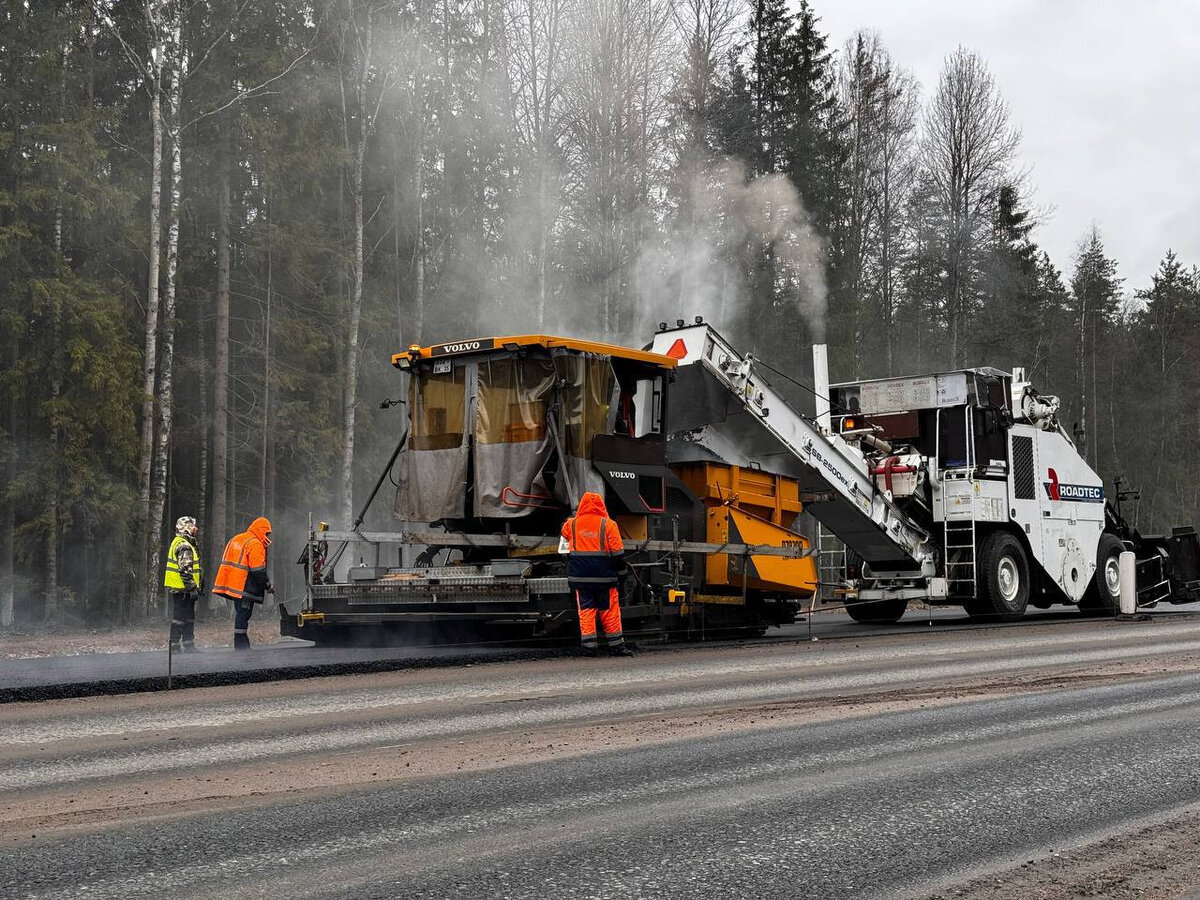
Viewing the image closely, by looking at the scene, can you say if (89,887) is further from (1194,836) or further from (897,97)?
(897,97)

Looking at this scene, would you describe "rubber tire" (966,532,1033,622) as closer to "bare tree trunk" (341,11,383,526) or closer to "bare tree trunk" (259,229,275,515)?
"bare tree trunk" (341,11,383,526)

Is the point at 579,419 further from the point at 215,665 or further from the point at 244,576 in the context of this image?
the point at 244,576

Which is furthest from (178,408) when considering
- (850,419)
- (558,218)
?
(850,419)

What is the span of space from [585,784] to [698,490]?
7.90 meters

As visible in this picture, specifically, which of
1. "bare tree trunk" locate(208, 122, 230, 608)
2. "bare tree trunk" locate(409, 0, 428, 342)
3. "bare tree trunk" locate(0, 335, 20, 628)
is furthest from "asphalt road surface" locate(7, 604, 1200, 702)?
"bare tree trunk" locate(409, 0, 428, 342)

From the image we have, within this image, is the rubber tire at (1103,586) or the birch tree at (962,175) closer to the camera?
the rubber tire at (1103,586)

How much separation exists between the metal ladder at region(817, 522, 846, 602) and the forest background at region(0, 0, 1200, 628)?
4257 mm

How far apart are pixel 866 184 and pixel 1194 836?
3649 cm

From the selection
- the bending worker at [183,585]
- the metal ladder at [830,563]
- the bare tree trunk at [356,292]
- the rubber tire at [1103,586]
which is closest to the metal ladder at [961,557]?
the metal ladder at [830,563]

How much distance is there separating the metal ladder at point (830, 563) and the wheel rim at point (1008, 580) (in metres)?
2.03

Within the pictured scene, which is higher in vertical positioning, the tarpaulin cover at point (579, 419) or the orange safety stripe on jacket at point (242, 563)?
the tarpaulin cover at point (579, 419)

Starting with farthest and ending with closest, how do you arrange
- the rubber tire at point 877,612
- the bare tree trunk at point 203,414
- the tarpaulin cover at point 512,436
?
the bare tree trunk at point 203,414
the rubber tire at point 877,612
the tarpaulin cover at point 512,436

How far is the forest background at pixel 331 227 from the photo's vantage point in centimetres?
2417

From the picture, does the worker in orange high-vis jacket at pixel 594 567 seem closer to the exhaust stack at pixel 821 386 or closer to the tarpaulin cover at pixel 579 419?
the tarpaulin cover at pixel 579 419
